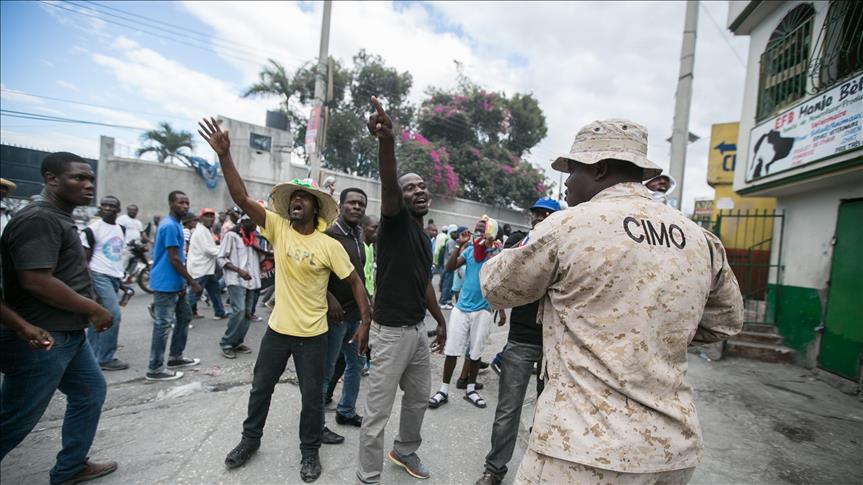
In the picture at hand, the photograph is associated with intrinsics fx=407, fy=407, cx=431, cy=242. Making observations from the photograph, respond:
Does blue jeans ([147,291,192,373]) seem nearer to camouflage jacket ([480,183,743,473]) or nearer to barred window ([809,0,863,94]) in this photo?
camouflage jacket ([480,183,743,473])

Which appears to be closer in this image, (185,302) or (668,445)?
(668,445)

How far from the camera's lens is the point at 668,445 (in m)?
1.33

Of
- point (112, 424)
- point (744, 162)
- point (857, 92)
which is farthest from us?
point (744, 162)

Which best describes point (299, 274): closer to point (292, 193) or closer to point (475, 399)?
point (292, 193)

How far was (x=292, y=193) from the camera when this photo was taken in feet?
9.61

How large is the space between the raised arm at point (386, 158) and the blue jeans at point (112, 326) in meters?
3.48

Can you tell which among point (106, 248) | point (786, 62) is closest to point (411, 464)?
point (106, 248)

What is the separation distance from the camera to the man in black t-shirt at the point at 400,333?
2.62 meters

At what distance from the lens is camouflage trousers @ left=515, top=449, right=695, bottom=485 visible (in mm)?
1323

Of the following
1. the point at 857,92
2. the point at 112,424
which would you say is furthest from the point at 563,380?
the point at 857,92

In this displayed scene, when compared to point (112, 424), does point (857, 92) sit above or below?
above

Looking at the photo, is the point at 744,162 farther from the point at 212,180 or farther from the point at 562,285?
the point at 212,180

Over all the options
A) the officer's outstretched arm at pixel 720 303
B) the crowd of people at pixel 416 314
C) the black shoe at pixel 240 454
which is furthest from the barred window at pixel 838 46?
the black shoe at pixel 240 454

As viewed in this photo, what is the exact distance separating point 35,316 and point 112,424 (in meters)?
1.56
